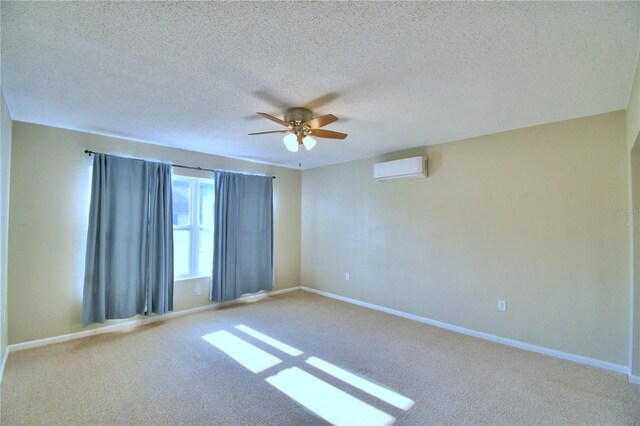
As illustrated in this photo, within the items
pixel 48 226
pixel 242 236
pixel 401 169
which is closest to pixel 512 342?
pixel 401 169

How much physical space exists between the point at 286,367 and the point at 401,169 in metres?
2.88

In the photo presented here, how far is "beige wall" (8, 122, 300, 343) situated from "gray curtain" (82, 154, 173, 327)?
0.52 ft

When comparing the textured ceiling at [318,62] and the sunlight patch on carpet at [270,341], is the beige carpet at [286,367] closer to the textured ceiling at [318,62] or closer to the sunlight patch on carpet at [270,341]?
the sunlight patch on carpet at [270,341]

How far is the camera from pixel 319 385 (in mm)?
2443

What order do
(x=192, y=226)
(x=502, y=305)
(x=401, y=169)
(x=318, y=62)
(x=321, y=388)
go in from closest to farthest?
(x=318, y=62) < (x=321, y=388) < (x=502, y=305) < (x=401, y=169) < (x=192, y=226)

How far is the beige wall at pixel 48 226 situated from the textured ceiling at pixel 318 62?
0.34 meters

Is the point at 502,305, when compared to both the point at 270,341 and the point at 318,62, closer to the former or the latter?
the point at 270,341

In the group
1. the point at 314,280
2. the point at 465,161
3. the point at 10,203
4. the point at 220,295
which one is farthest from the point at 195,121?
the point at 314,280

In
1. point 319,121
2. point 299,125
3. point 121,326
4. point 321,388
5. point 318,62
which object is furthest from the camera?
point 121,326

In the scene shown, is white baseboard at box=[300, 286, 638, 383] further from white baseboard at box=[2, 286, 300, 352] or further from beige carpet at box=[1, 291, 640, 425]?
white baseboard at box=[2, 286, 300, 352]

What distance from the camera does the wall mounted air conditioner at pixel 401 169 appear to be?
3934 mm

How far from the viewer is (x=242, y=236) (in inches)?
192

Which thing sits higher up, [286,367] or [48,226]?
[48,226]

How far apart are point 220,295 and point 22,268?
2.28 metres
